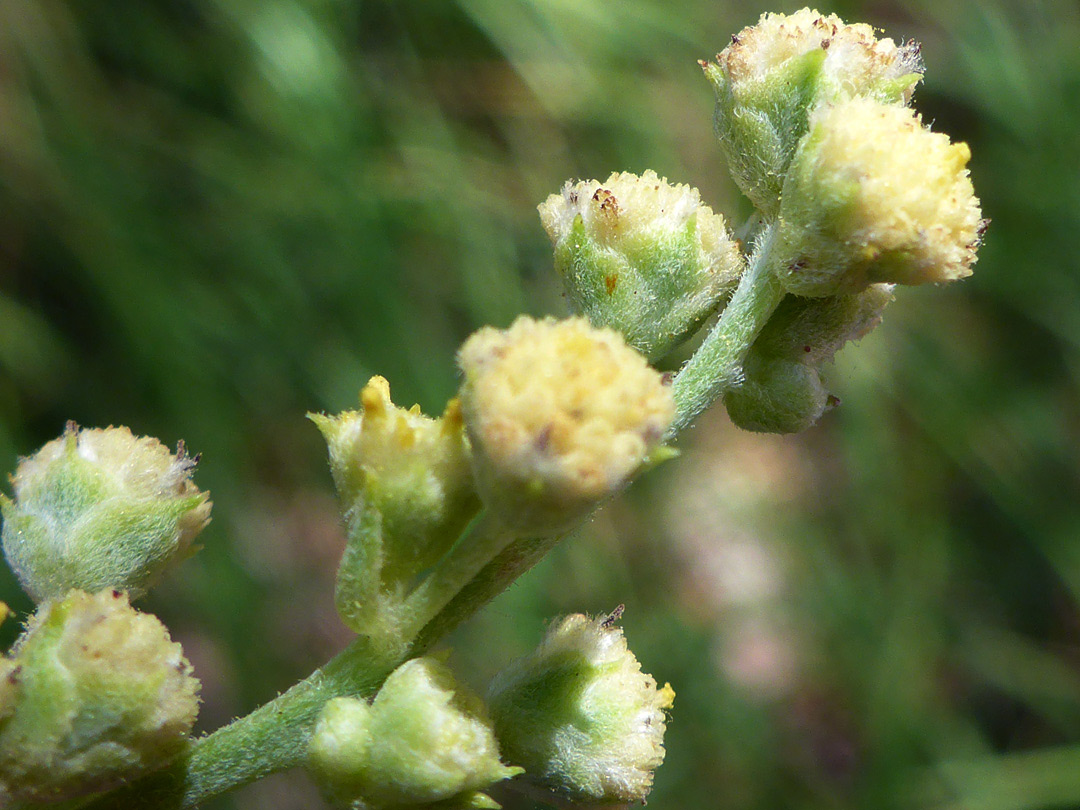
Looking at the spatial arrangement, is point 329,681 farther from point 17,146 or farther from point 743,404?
point 17,146

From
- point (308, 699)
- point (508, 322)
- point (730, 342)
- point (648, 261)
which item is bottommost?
point (308, 699)

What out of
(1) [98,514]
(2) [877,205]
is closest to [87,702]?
(1) [98,514]

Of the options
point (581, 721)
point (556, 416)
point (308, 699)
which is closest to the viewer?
point (556, 416)

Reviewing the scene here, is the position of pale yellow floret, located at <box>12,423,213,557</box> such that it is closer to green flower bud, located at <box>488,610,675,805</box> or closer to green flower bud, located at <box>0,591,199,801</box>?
green flower bud, located at <box>0,591,199,801</box>

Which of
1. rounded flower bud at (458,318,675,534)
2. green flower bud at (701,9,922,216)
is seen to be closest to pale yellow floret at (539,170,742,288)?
green flower bud at (701,9,922,216)

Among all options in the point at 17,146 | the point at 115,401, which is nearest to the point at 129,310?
the point at 115,401

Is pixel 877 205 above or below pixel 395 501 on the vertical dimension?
above

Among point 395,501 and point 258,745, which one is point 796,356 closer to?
point 395,501
